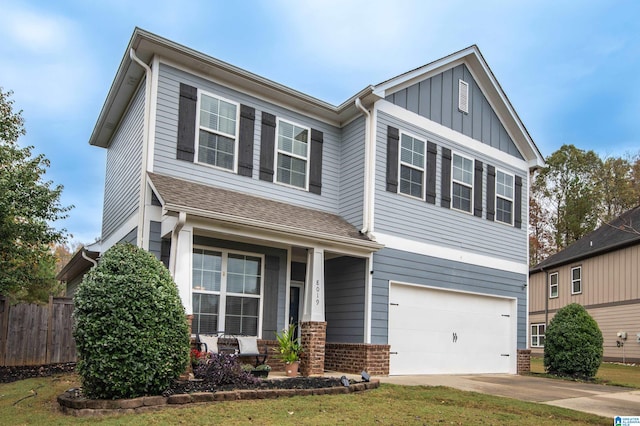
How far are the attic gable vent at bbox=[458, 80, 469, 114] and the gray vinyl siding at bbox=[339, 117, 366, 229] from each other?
10.9 ft

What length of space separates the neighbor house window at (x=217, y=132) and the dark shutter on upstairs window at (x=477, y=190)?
661 cm

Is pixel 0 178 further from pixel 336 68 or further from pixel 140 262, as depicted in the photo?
pixel 336 68

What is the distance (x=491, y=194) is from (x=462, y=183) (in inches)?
46.3

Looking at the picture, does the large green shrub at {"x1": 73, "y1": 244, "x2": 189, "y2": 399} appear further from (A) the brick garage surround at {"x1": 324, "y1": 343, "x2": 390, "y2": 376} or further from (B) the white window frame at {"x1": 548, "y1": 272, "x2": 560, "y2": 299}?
(B) the white window frame at {"x1": 548, "y1": 272, "x2": 560, "y2": 299}

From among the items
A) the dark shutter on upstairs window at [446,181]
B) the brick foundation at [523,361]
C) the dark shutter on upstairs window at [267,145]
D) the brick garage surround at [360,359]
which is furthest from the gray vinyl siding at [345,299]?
the brick foundation at [523,361]

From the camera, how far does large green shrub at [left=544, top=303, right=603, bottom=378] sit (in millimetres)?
13766

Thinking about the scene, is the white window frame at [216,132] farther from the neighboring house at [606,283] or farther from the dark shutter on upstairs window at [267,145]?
the neighboring house at [606,283]

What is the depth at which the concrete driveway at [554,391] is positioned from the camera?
8.87 m

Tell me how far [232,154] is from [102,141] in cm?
546

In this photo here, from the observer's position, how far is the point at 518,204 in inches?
631

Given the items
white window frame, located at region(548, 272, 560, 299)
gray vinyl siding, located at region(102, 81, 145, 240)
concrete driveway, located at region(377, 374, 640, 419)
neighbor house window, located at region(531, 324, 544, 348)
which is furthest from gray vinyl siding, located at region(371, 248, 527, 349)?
neighbor house window, located at region(531, 324, 544, 348)

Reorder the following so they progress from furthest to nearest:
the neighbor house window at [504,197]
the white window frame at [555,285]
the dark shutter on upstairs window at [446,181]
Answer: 1. the white window frame at [555,285]
2. the neighbor house window at [504,197]
3. the dark shutter on upstairs window at [446,181]

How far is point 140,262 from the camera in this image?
25.2ft

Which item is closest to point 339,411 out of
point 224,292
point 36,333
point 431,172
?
point 224,292
